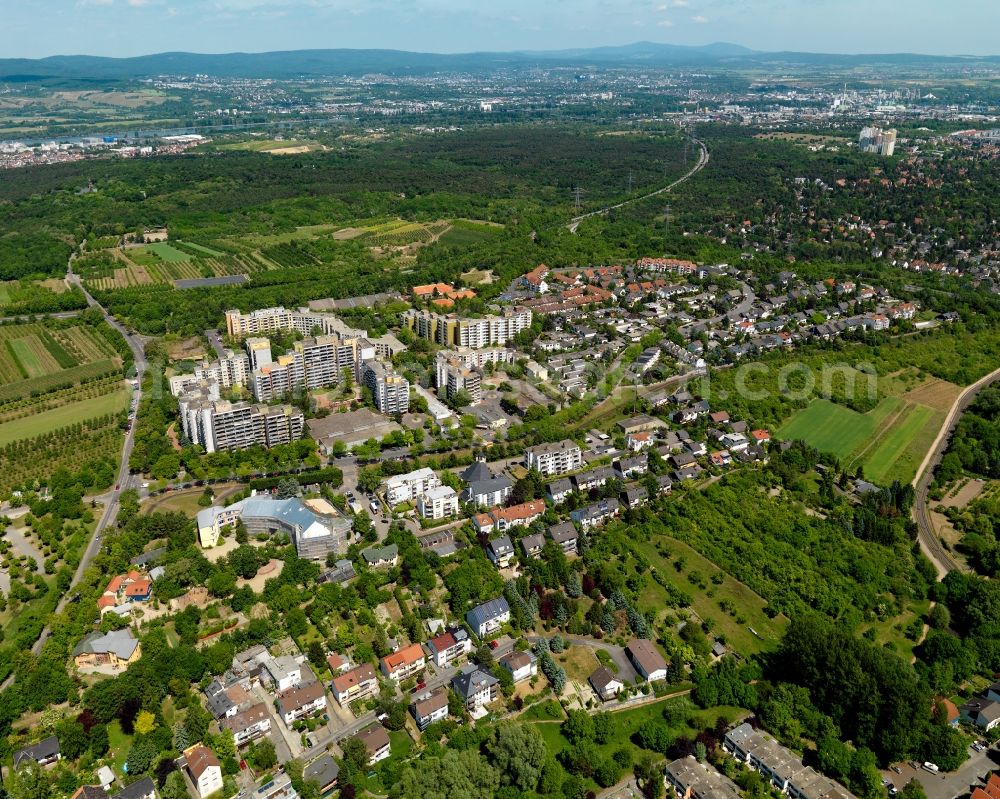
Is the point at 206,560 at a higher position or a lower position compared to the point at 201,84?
lower

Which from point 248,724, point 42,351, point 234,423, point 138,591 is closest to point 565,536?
point 248,724

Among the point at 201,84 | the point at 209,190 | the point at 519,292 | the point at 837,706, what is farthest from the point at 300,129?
the point at 837,706

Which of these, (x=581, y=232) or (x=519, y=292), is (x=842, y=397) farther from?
(x=581, y=232)

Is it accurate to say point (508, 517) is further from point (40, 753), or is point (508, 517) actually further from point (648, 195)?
point (648, 195)

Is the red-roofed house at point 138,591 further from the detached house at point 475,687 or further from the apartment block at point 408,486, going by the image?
the detached house at point 475,687

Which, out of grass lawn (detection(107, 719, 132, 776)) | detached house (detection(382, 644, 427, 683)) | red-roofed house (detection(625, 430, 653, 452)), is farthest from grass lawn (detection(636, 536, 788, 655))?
grass lawn (detection(107, 719, 132, 776))

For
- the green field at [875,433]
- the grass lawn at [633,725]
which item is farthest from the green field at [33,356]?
the green field at [875,433]
